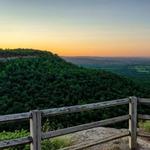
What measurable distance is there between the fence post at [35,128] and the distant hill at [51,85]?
32.2 metres

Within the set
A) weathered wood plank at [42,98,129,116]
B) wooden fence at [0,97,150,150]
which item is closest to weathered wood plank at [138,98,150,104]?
wooden fence at [0,97,150,150]

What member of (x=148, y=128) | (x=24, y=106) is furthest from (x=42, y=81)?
(x=148, y=128)

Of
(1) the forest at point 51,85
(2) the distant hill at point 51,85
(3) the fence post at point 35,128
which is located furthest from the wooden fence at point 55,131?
(2) the distant hill at point 51,85

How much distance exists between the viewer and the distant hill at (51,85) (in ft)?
160

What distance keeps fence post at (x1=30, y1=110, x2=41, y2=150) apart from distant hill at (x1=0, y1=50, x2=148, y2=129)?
1268 inches

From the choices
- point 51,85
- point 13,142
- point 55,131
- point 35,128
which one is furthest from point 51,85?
point 13,142

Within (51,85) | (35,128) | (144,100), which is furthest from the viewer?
(51,85)

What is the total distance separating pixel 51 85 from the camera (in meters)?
58.9

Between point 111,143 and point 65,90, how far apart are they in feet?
147

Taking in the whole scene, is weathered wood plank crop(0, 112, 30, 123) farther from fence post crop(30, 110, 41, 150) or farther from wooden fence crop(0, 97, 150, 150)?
fence post crop(30, 110, 41, 150)

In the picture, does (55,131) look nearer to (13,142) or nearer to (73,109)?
(73,109)

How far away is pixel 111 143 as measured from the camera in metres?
10.6

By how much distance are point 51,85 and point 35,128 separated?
51.1 m

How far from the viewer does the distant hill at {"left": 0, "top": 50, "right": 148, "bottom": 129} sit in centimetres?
4876
